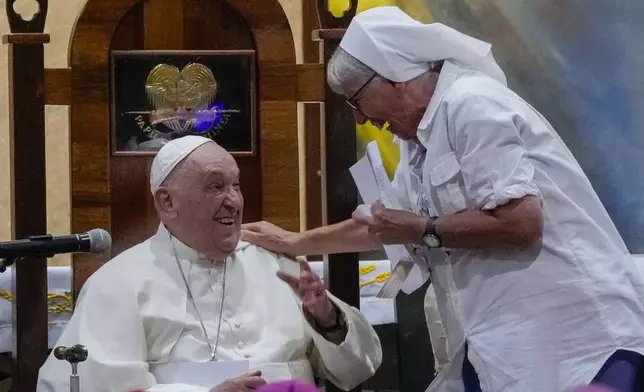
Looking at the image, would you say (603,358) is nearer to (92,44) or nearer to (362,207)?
(362,207)

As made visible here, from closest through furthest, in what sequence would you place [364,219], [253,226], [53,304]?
[364,219]
[253,226]
[53,304]

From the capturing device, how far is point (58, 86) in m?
3.05

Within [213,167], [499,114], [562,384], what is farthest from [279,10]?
[562,384]

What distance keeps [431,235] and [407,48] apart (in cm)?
45

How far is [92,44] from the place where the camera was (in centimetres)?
306

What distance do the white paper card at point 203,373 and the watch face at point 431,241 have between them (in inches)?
26.4

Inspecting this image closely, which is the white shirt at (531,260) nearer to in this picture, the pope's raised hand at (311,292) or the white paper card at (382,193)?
the white paper card at (382,193)

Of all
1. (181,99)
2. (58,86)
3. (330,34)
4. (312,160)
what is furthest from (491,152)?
(312,160)

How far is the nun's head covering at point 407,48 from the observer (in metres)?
2.55

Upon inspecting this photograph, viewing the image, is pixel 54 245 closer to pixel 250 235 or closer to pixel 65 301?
pixel 250 235

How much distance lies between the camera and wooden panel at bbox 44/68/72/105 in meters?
3.04

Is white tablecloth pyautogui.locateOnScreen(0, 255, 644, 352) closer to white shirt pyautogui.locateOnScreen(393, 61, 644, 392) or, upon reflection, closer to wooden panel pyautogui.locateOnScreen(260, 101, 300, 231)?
wooden panel pyautogui.locateOnScreen(260, 101, 300, 231)

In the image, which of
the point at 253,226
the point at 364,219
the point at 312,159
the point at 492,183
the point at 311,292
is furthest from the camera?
the point at 312,159

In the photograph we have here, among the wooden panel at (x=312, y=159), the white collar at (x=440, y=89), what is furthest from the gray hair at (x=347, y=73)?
the wooden panel at (x=312, y=159)
